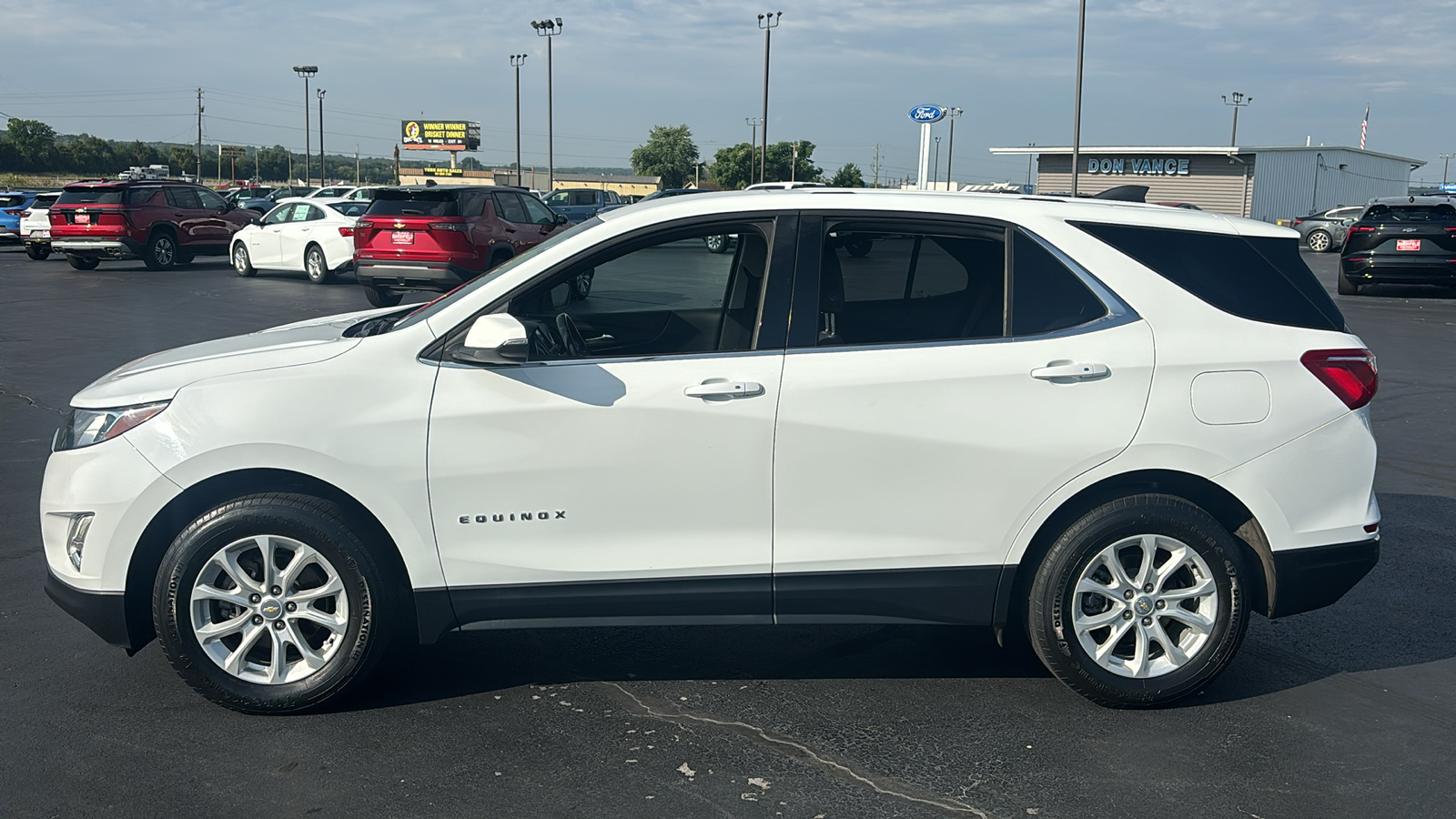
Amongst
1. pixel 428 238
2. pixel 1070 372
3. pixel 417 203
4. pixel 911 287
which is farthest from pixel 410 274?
pixel 1070 372

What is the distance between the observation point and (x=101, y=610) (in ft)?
12.9

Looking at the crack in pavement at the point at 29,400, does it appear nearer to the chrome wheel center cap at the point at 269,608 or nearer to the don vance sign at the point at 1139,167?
the chrome wheel center cap at the point at 269,608

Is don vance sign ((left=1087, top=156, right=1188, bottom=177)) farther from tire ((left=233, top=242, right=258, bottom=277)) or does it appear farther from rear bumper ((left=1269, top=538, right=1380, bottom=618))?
rear bumper ((left=1269, top=538, right=1380, bottom=618))

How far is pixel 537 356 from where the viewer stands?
398 centimetres

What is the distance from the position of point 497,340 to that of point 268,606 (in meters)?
1.17

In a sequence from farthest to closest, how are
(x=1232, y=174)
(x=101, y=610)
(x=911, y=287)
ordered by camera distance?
1. (x=1232, y=174)
2. (x=911, y=287)
3. (x=101, y=610)

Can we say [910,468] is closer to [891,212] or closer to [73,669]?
[891,212]

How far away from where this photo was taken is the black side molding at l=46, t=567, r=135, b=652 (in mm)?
3918

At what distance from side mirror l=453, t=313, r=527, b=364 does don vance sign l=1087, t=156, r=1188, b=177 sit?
70692 mm

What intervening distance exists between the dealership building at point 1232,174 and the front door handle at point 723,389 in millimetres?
64542

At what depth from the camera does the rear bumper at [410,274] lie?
16.6m

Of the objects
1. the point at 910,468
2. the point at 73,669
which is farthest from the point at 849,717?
the point at 73,669

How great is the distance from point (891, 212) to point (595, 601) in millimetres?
1690

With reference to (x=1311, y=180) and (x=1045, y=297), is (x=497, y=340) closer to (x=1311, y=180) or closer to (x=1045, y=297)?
(x=1045, y=297)
